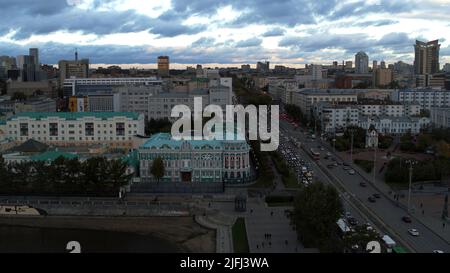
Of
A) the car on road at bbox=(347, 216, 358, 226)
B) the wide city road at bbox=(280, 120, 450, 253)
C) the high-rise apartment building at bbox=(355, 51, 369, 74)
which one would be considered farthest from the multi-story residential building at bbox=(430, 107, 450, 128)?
the high-rise apartment building at bbox=(355, 51, 369, 74)

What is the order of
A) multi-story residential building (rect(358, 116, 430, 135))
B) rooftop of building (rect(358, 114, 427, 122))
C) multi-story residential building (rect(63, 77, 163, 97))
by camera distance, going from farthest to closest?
multi-story residential building (rect(63, 77, 163, 97)), rooftop of building (rect(358, 114, 427, 122)), multi-story residential building (rect(358, 116, 430, 135))

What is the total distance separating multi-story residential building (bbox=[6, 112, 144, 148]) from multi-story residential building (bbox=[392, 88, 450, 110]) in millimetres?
21457

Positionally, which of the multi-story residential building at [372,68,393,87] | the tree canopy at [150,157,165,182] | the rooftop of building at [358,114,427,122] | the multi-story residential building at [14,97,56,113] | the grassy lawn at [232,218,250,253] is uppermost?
the multi-story residential building at [372,68,393,87]

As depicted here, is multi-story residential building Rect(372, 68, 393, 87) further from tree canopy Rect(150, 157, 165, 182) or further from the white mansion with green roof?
tree canopy Rect(150, 157, 165, 182)

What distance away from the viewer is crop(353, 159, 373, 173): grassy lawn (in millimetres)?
18427

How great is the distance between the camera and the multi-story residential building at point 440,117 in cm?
2723

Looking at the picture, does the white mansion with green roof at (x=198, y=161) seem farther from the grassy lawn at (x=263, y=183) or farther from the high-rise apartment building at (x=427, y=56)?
the high-rise apartment building at (x=427, y=56)

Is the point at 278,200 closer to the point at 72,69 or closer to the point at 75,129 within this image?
the point at 75,129

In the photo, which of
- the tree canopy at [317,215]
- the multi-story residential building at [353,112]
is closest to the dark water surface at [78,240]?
the tree canopy at [317,215]

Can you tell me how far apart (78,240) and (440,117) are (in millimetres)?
22857

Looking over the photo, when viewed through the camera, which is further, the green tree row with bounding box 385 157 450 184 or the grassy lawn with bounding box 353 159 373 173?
the grassy lawn with bounding box 353 159 373 173

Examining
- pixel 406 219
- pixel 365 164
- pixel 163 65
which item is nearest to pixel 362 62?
pixel 163 65

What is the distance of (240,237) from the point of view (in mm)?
11352
